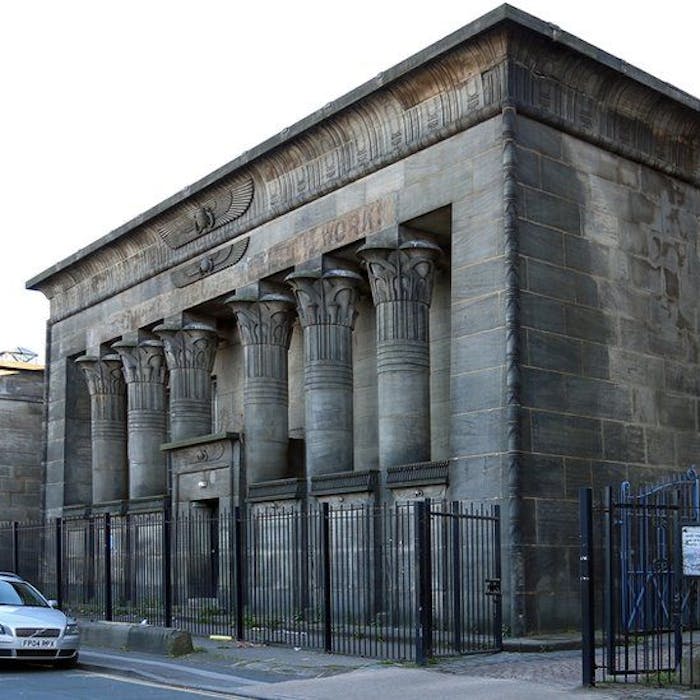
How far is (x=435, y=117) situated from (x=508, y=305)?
13.3 ft

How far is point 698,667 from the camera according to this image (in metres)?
12.9

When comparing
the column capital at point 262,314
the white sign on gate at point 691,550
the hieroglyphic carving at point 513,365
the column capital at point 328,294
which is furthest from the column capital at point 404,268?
the white sign on gate at point 691,550

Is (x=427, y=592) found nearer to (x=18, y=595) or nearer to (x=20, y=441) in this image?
(x=18, y=595)

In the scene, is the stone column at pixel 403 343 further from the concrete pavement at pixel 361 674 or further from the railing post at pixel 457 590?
the concrete pavement at pixel 361 674

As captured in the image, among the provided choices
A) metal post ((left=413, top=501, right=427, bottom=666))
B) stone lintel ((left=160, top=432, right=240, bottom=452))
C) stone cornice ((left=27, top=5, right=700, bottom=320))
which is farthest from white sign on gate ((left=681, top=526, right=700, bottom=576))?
stone lintel ((left=160, top=432, right=240, bottom=452))

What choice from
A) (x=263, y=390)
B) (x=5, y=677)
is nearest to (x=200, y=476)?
(x=263, y=390)

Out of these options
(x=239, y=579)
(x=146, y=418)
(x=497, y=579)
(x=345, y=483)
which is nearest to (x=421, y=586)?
(x=497, y=579)

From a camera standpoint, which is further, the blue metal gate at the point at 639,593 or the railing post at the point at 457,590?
the railing post at the point at 457,590

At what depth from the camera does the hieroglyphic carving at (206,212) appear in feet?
85.9

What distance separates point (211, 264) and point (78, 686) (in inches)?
529

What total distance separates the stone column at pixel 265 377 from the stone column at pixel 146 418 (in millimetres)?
4552

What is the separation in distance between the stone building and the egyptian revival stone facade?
11853 millimetres

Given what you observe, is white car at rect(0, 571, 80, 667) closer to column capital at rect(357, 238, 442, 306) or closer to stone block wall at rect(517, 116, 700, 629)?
stone block wall at rect(517, 116, 700, 629)

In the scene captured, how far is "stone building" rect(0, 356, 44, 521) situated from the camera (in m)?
37.2
